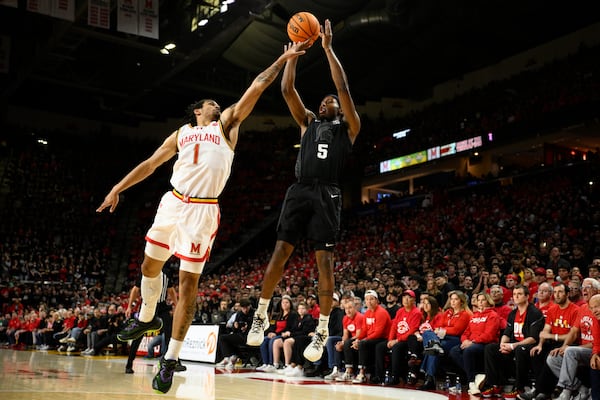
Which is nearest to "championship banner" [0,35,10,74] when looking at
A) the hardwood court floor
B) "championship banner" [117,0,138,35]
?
"championship banner" [117,0,138,35]

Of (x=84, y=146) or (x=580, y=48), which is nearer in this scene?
(x=580, y=48)

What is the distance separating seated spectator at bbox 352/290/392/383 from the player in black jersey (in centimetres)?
489

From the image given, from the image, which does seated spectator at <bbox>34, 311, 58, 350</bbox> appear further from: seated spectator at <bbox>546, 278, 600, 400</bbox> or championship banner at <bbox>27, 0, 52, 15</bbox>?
seated spectator at <bbox>546, 278, 600, 400</bbox>

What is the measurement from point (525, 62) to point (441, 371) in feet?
67.7

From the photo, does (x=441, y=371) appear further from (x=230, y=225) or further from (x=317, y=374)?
(x=230, y=225)

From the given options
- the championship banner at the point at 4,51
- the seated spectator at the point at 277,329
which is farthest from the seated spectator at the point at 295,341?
the championship banner at the point at 4,51

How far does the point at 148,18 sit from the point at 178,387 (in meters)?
13.1

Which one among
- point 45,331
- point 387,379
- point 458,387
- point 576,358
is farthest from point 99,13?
point 576,358

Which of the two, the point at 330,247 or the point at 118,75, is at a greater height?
the point at 118,75

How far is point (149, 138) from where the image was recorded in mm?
34188

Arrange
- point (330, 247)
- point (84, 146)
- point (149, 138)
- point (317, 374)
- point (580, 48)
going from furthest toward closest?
point (149, 138)
point (84, 146)
point (580, 48)
point (317, 374)
point (330, 247)

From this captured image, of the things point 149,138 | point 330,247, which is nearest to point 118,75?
point 149,138

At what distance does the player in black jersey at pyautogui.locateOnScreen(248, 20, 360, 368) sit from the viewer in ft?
17.5

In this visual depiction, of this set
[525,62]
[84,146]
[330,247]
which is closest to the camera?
[330,247]
